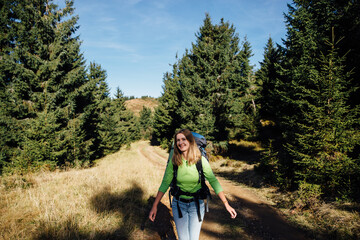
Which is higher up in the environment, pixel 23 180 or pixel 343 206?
pixel 23 180

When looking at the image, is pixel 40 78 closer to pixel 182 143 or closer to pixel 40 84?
pixel 40 84

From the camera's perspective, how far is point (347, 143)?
6.32m

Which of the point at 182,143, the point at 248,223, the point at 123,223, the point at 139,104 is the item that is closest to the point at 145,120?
the point at 248,223

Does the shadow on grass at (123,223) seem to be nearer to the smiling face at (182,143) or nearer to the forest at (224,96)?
the smiling face at (182,143)

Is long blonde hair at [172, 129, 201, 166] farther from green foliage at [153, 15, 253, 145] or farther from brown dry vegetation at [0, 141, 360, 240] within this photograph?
green foliage at [153, 15, 253, 145]

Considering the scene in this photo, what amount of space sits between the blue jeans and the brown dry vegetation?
115 cm

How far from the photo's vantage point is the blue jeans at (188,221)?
2.88 metres

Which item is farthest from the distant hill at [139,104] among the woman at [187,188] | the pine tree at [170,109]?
the woman at [187,188]

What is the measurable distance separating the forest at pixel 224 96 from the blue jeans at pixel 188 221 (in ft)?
20.2

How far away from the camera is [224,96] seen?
17375 mm

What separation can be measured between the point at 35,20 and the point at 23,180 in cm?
1559

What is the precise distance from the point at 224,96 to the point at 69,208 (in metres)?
15.7

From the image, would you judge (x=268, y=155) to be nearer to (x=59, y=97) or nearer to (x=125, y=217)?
(x=125, y=217)

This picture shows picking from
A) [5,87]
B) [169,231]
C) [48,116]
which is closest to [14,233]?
[169,231]
